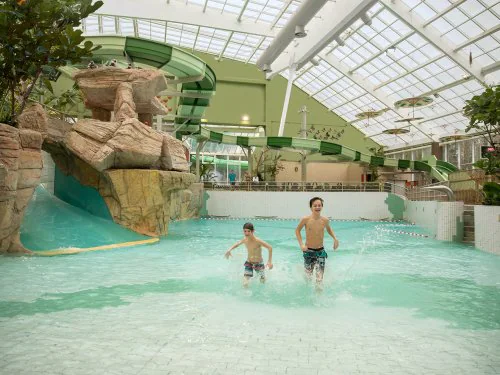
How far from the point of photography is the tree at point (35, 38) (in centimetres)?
672

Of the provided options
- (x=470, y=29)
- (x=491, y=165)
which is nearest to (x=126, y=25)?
(x=470, y=29)

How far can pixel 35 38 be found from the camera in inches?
277

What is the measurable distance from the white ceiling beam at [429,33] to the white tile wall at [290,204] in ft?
22.2

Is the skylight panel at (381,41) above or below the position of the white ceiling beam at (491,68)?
above

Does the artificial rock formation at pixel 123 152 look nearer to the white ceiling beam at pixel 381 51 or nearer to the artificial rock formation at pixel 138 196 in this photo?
the artificial rock formation at pixel 138 196

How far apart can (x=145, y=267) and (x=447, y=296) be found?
14.6 ft

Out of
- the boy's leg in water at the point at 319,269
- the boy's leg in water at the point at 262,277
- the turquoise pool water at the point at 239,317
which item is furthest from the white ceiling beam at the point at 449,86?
the boy's leg in water at the point at 262,277

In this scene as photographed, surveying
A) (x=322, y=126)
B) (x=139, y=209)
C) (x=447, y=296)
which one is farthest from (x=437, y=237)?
(x=322, y=126)

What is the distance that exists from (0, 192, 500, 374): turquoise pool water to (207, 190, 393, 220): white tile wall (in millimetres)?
12058

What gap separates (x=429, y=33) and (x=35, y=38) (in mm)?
16738

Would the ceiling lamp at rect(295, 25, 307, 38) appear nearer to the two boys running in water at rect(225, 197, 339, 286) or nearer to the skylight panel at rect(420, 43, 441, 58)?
the skylight panel at rect(420, 43, 441, 58)

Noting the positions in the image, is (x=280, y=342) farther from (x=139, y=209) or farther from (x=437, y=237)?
(x=437, y=237)

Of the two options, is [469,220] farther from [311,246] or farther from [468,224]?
[311,246]

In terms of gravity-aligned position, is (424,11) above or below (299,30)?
above
